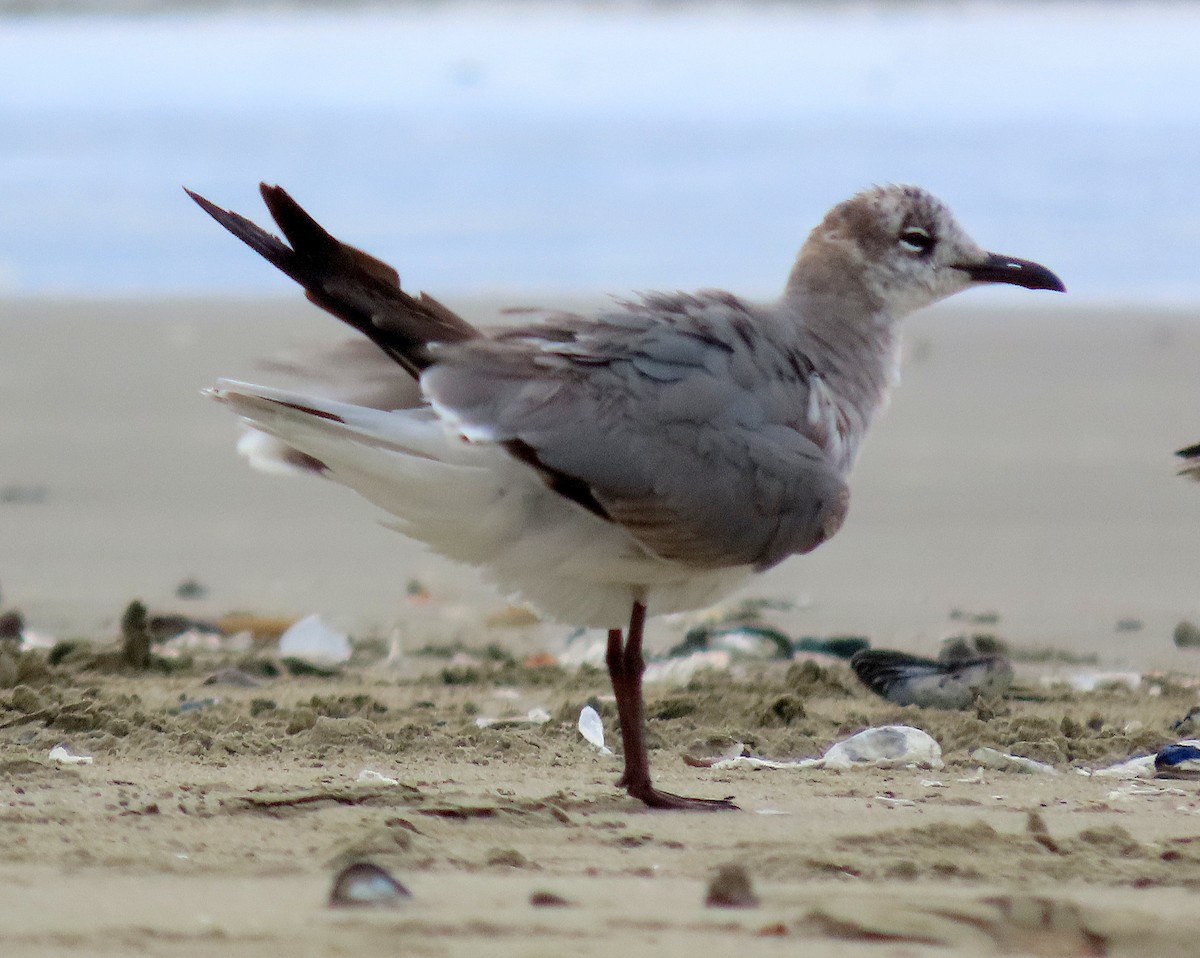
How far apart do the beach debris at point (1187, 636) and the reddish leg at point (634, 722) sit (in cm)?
230

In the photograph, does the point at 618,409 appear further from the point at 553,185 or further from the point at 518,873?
the point at 553,185

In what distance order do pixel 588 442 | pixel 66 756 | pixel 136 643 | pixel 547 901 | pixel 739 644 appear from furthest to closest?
pixel 739 644
pixel 136 643
pixel 66 756
pixel 588 442
pixel 547 901

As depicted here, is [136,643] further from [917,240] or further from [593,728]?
[917,240]

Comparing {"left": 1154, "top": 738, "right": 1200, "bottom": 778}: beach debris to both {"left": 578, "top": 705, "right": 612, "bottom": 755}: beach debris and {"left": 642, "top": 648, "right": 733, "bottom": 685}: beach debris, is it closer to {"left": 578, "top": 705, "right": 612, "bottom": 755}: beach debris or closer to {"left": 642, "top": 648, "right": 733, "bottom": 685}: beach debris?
{"left": 578, "top": 705, "right": 612, "bottom": 755}: beach debris

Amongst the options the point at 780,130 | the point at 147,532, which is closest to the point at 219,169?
the point at 780,130

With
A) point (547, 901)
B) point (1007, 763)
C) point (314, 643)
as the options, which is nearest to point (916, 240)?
point (1007, 763)

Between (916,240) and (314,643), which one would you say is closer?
(916,240)

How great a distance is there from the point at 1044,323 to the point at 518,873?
939 cm

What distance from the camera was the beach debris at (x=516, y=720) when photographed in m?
4.62

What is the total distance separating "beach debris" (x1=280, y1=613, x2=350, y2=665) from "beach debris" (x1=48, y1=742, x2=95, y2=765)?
1.42 meters

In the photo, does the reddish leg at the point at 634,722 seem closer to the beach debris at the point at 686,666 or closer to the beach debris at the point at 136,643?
the beach debris at the point at 686,666

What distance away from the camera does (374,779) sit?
3973mm

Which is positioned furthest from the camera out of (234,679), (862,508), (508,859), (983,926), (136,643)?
(862,508)

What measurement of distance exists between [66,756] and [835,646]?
8.25ft
